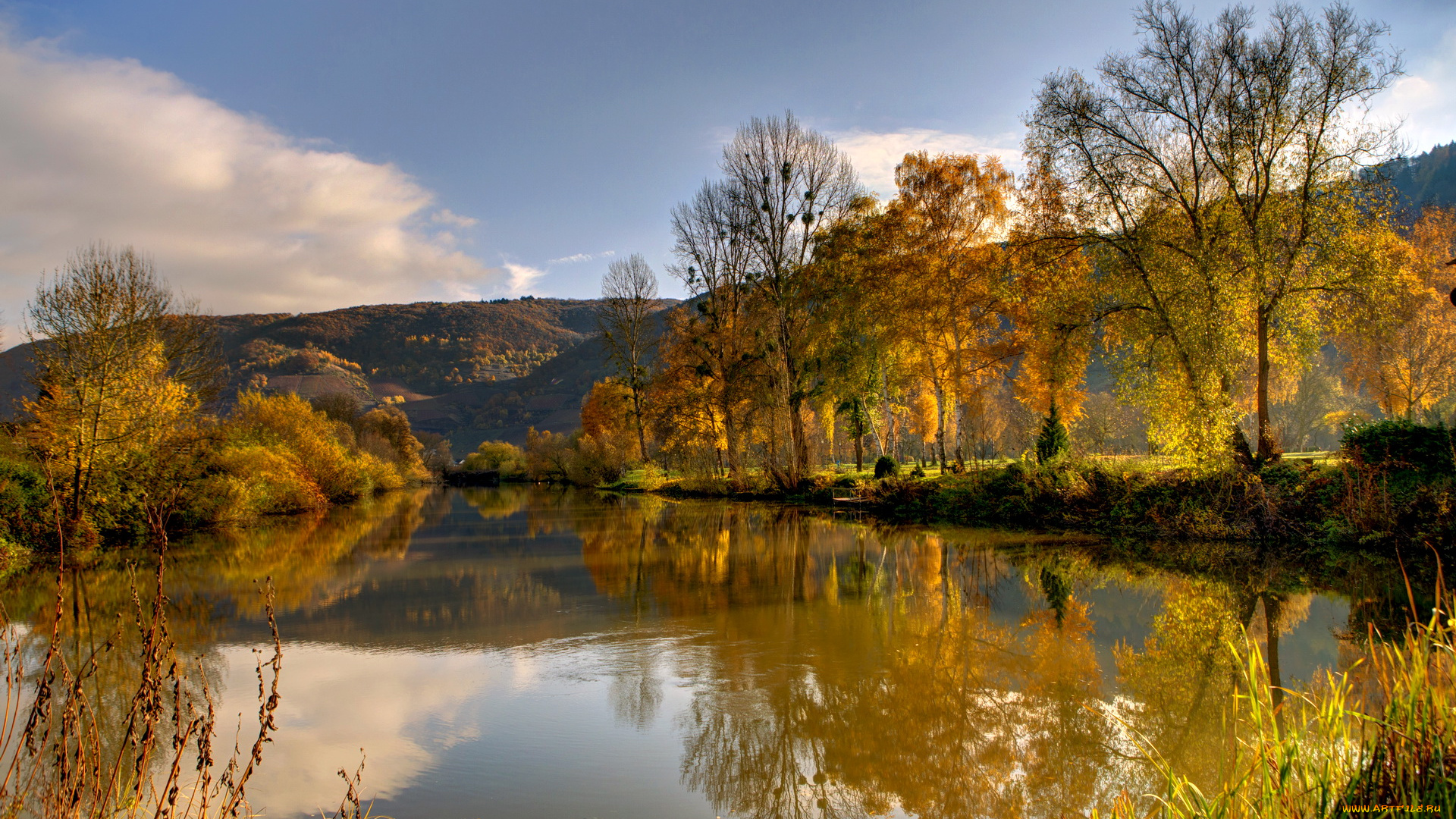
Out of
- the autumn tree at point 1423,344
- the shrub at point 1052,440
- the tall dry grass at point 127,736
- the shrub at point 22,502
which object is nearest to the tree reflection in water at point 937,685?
the tall dry grass at point 127,736

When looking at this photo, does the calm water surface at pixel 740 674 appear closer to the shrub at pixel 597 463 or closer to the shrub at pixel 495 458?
the shrub at pixel 597 463

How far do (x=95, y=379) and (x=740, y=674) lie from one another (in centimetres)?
1874

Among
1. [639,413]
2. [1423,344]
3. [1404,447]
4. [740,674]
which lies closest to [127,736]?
[740,674]

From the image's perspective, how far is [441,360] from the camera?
148 meters

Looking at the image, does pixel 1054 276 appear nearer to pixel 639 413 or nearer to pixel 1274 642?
pixel 1274 642

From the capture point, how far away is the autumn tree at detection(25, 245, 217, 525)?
1727 centimetres

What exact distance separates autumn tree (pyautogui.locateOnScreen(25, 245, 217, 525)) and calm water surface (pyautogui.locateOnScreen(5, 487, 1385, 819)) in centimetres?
554

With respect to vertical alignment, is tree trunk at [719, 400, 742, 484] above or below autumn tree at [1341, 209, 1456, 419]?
below

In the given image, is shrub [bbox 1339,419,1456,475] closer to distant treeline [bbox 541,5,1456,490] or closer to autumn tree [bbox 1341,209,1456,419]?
distant treeline [bbox 541,5,1456,490]

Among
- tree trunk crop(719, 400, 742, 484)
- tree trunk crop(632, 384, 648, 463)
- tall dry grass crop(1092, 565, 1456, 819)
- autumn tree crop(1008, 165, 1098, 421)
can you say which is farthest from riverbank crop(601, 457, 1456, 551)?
tree trunk crop(632, 384, 648, 463)

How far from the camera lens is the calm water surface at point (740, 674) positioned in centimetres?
472

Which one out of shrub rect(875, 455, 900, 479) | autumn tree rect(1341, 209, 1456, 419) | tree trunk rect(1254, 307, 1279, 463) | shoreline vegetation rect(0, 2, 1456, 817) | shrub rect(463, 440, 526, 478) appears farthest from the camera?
shrub rect(463, 440, 526, 478)

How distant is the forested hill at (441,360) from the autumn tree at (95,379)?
94.7 metres

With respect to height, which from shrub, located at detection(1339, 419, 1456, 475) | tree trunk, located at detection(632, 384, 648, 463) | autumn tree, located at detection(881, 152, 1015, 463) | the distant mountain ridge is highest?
the distant mountain ridge
